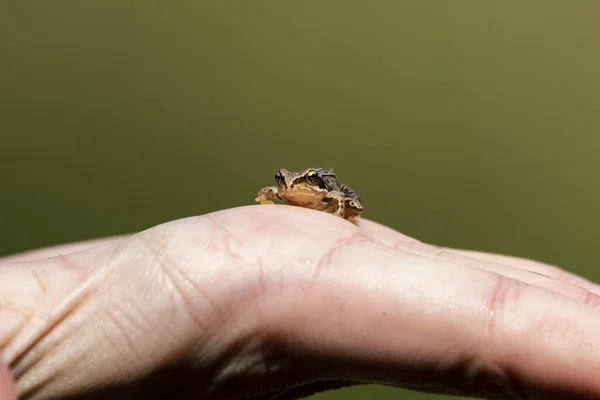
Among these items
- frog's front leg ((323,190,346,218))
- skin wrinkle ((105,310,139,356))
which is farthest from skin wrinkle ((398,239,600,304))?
skin wrinkle ((105,310,139,356))

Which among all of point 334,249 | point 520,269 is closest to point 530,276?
point 520,269

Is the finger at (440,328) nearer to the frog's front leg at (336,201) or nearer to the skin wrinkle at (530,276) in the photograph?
the skin wrinkle at (530,276)

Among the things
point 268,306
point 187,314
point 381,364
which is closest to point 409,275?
point 381,364

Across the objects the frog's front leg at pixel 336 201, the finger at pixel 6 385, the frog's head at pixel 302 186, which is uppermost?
the frog's head at pixel 302 186

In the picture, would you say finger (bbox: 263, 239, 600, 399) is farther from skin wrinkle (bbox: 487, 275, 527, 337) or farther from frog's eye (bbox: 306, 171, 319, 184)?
frog's eye (bbox: 306, 171, 319, 184)

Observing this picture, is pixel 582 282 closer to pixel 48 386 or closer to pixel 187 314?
pixel 187 314

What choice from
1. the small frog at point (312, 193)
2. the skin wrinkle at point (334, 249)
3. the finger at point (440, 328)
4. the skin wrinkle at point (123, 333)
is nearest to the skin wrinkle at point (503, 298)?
the finger at point (440, 328)
